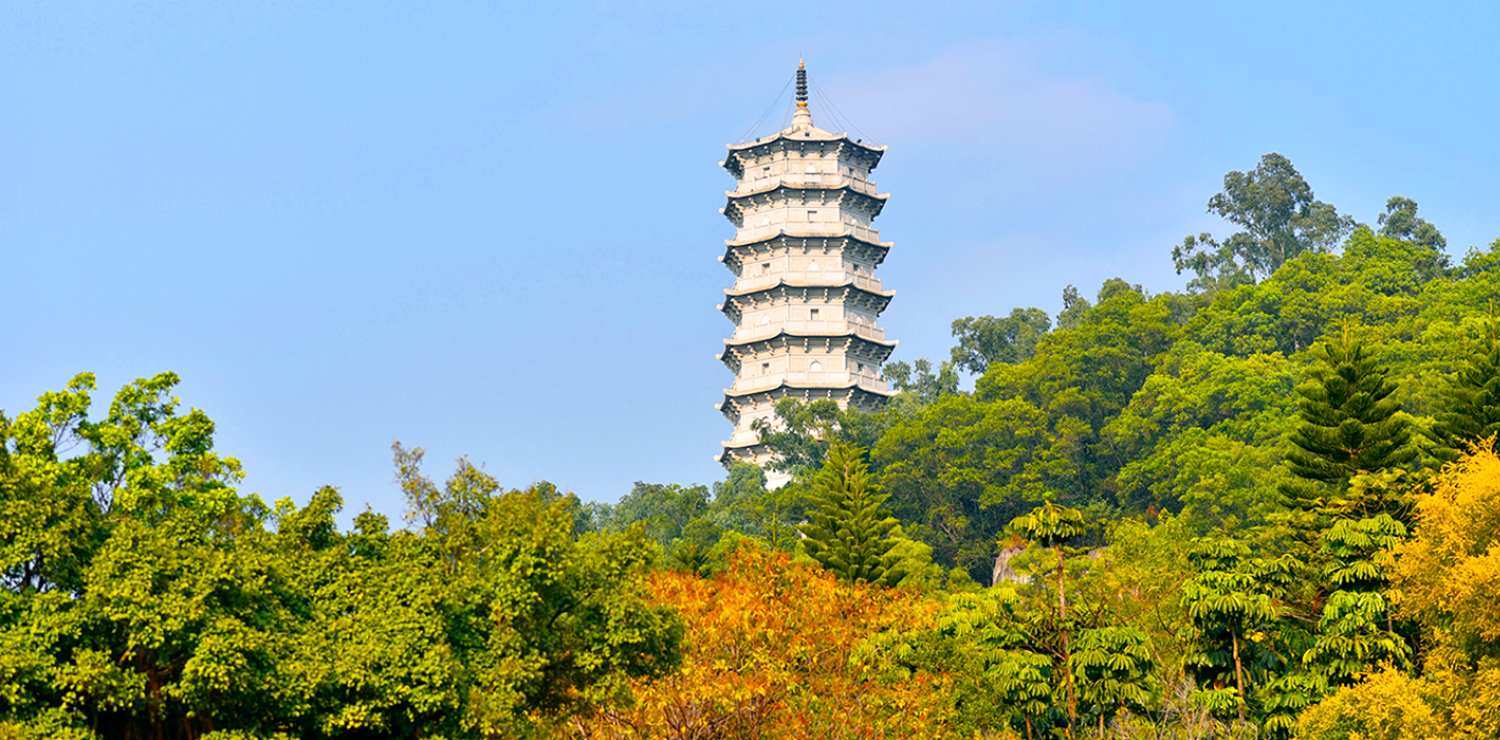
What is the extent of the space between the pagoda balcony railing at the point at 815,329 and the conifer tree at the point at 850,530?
26486 millimetres

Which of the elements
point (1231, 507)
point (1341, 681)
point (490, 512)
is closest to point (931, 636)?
point (1341, 681)

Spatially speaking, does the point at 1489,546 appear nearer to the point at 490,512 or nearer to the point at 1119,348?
the point at 490,512

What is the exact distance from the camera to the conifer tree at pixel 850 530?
37.0 metres

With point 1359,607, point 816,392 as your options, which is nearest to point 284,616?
point 1359,607

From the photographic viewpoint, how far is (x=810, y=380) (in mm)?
64875

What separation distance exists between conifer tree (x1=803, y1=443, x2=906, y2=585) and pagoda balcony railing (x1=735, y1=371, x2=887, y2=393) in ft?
83.6

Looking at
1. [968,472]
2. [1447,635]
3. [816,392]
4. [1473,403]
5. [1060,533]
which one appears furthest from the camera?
[816,392]

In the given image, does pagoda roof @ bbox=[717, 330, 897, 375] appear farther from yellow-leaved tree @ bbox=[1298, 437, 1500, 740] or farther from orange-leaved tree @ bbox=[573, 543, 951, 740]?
yellow-leaved tree @ bbox=[1298, 437, 1500, 740]

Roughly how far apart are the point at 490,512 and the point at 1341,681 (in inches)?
551

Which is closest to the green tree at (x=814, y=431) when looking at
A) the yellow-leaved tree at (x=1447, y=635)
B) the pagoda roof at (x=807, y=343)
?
the pagoda roof at (x=807, y=343)

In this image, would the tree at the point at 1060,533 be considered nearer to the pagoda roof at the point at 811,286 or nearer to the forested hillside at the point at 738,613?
the forested hillside at the point at 738,613

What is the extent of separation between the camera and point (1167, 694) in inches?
955

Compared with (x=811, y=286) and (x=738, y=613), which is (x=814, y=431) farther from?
(x=738, y=613)

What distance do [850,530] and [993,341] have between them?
117ft
